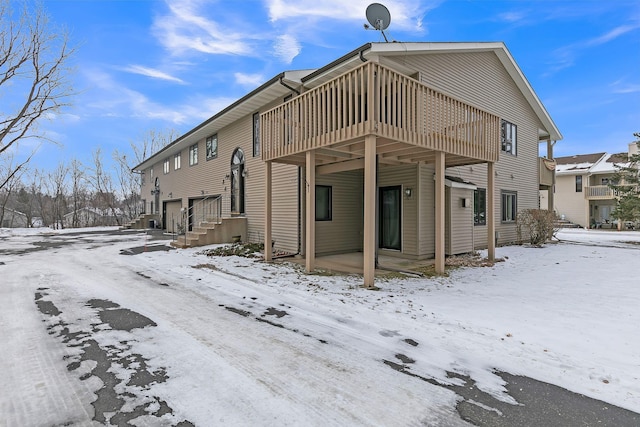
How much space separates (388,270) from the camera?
738 cm

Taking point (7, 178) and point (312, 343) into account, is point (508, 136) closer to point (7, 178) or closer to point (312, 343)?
point (312, 343)

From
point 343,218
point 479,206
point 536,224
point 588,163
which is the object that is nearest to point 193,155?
point 343,218

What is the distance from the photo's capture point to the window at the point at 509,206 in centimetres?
1266

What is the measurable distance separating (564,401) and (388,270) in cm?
499

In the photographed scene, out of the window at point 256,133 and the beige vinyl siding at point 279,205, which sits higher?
the window at point 256,133

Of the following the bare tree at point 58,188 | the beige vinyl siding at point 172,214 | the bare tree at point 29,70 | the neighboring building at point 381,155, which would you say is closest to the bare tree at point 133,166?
the bare tree at point 58,188

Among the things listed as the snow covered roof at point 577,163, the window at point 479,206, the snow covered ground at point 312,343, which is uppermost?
the snow covered roof at point 577,163

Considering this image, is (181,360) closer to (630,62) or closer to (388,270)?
(388,270)

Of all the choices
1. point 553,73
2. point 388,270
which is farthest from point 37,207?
point 553,73

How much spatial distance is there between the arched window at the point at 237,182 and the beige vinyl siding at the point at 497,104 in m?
7.25

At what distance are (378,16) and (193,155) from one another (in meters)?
12.2

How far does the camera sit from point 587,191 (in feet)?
84.6

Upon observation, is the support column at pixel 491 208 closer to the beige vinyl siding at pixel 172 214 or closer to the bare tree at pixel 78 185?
the beige vinyl siding at pixel 172 214

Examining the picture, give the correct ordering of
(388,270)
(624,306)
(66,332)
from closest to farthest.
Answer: (66,332) < (624,306) < (388,270)
